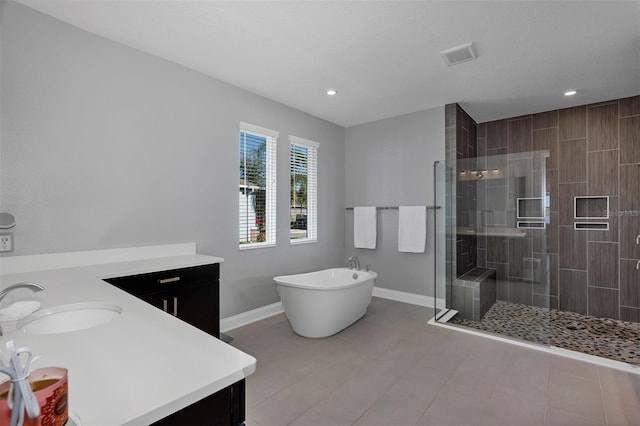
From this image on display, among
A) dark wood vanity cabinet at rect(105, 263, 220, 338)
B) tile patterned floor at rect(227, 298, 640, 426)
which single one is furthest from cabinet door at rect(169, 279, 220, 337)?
tile patterned floor at rect(227, 298, 640, 426)

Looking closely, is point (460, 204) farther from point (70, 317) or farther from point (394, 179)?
point (70, 317)

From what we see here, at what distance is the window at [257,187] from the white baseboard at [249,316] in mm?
745

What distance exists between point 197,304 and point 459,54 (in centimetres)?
301

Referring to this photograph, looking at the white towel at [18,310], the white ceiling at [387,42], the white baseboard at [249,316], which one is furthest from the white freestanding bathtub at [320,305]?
the white ceiling at [387,42]

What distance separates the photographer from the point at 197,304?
2.44m

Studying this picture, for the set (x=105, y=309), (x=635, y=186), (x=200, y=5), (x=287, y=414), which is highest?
(x=200, y=5)

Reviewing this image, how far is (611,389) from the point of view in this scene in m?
2.17

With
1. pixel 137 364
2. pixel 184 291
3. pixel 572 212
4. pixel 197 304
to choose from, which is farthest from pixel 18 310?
pixel 572 212

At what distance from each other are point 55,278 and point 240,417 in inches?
70.3

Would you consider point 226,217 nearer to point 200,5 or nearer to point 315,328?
point 315,328

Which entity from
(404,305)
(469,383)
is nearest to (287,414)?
(469,383)

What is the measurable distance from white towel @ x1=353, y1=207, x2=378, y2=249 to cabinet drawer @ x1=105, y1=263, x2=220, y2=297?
8.27 ft

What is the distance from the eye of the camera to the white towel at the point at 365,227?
14.8 feet

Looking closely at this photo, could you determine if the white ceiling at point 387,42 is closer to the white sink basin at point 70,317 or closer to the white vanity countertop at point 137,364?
the white sink basin at point 70,317
